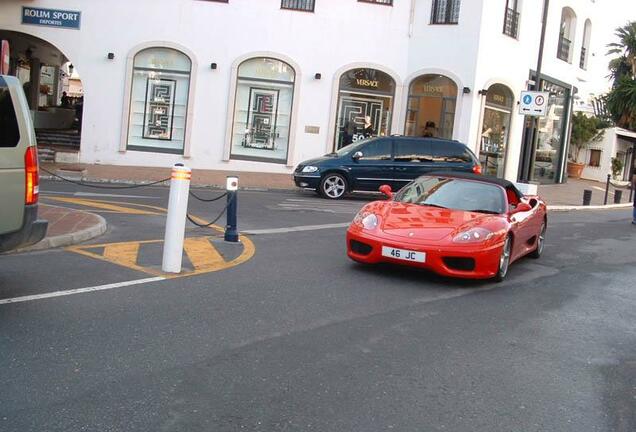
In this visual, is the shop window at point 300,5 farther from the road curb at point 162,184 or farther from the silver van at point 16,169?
the silver van at point 16,169

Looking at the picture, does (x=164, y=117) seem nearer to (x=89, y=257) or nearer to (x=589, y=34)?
(x=89, y=257)

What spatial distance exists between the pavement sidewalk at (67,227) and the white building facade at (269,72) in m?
12.0

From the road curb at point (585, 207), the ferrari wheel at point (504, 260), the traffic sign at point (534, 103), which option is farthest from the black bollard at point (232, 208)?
the road curb at point (585, 207)

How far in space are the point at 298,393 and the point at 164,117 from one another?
20033mm

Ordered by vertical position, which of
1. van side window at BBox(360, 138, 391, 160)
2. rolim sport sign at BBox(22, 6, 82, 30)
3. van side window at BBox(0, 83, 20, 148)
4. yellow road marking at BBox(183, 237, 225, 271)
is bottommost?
yellow road marking at BBox(183, 237, 225, 271)

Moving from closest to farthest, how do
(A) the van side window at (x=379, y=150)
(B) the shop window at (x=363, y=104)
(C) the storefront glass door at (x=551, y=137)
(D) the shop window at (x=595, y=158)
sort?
1. (A) the van side window at (x=379, y=150)
2. (B) the shop window at (x=363, y=104)
3. (C) the storefront glass door at (x=551, y=137)
4. (D) the shop window at (x=595, y=158)

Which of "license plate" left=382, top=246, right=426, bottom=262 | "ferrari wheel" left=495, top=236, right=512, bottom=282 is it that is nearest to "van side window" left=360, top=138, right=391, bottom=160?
"ferrari wheel" left=495, top=236, right=512, bottom=282

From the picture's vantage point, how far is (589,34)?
30.6 metres

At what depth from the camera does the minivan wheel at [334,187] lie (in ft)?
58.2

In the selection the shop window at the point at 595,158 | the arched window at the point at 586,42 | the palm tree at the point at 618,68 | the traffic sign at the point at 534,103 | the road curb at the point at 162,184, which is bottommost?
the road curb at the point at 162,184

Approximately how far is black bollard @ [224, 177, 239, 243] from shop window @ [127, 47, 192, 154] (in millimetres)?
14091

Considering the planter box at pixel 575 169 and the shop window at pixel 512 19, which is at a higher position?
the shop window at pixel 512 19

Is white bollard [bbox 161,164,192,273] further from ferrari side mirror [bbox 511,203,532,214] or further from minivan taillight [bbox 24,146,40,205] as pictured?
ferrari side mirror [bbox 511,203,532,214]

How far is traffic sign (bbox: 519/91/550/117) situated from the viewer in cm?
1894
